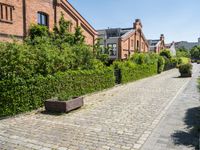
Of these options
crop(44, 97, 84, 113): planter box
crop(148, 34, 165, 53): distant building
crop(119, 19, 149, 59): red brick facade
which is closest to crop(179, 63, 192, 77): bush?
crop(119, 19, 149, 59): red brick facade

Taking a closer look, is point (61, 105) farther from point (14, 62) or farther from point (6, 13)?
point (6, 13)

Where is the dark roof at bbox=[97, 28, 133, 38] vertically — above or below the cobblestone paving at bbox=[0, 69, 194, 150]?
above

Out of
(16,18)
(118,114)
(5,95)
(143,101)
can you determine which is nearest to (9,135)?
(5,95)

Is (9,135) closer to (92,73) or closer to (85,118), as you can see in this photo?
(85,118)

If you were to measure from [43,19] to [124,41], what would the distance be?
21.5 m

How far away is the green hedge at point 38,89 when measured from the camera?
8570 millimetres

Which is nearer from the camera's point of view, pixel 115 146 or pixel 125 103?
pixel 115 146

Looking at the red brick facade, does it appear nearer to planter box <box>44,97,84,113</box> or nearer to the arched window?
the arched window

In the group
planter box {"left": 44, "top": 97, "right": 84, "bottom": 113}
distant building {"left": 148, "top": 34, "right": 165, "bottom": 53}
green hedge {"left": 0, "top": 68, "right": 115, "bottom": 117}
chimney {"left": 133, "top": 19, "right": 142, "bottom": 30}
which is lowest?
planter box {"left": 44, "top": 97, "right": 84, "bottom": 113}

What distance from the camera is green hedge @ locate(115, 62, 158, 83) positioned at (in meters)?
20.1

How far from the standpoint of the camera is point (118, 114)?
916 cm

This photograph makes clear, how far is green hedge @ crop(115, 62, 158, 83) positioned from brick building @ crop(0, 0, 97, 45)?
6.80 metres

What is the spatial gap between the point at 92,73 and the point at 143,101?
4.15 meters

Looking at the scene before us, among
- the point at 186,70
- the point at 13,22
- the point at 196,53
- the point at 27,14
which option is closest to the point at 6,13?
the point at 13,22
